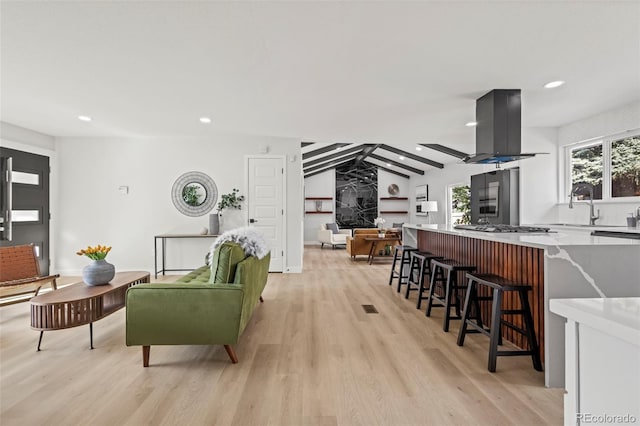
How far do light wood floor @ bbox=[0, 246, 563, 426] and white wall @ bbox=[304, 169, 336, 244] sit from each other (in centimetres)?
842

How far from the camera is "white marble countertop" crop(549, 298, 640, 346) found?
0.51 meters

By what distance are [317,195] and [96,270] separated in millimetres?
9112

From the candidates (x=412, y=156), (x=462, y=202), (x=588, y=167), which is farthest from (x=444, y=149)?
(x=588, y=167)

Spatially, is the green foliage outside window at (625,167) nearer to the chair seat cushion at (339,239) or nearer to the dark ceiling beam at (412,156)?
the dark ceiling beam at (412,156)

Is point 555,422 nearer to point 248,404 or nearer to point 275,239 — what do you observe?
point 248,404

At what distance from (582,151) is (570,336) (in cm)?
550

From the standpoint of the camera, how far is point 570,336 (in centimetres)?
63

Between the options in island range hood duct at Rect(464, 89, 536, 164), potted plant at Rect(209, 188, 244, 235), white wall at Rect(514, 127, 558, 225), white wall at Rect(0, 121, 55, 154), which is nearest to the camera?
island range hood duct at Rect(464, 89, 536, 164)

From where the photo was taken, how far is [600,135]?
14.3 ft

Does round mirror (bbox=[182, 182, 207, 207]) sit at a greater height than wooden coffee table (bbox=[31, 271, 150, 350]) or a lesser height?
greater

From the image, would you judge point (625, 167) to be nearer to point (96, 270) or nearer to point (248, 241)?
point (248, 241)

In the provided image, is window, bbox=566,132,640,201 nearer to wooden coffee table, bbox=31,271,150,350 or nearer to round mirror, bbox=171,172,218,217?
round mirror, bbox=171,172,218,217

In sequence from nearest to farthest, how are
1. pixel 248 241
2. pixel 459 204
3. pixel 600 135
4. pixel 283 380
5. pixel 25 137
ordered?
pixel 283 380 < pixel 248 241 < pixel 600 135 < pixel 25 137 < pixel 459 204

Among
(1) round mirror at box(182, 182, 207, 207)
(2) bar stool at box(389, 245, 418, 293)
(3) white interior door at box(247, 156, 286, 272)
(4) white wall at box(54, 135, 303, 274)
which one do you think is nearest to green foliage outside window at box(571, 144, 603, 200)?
(2) bar stool at box(389, 245, 418, 293)
